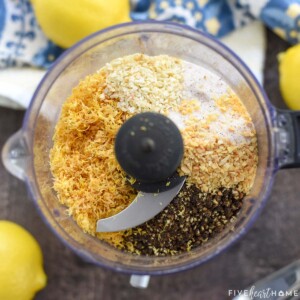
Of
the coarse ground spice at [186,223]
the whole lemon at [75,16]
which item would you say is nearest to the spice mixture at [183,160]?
the coarse ground spice at [186,223]

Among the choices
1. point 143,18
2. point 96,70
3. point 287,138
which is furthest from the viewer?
point 143,18

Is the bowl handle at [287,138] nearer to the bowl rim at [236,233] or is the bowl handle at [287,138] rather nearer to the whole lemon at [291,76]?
the bowl rim at [236,233]

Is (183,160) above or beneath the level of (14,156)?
above

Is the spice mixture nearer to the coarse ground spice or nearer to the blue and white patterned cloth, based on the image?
the coarse ground spice

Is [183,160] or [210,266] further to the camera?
[210,266]

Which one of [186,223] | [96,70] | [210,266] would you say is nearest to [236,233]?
[186,223]

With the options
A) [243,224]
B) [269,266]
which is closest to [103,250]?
[243,224]

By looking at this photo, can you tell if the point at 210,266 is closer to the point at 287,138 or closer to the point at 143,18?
the point at 287,138
